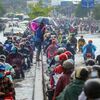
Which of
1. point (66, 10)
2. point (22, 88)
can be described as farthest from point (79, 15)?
point (22, 88)

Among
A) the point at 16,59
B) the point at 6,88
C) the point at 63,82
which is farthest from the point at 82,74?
the point at 16,59

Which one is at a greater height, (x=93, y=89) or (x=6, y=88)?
(x=93, y=89)

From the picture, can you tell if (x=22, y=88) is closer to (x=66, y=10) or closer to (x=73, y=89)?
(x=73, y=89)

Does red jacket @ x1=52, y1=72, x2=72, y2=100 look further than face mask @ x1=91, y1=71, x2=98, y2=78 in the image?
Yes

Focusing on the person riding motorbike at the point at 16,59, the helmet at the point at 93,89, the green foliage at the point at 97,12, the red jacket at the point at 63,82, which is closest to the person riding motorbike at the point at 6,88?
the red jacket at the point at 63,82

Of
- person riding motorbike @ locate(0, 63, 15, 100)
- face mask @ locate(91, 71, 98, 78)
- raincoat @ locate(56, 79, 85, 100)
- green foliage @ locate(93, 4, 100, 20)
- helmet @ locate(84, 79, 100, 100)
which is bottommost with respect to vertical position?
green foliage @ locate(93, 4, 100, 20)

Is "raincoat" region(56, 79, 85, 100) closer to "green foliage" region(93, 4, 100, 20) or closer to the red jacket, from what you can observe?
the red jacket

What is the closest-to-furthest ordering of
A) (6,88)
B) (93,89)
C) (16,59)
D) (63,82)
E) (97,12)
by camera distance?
(93,89), (63,82), (6,88), (16,59), (97,12)

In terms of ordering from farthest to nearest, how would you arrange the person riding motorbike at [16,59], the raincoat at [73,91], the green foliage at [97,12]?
the green foliage at [97,12]
the person riding motorbike at [16,59]
the raincoat at [73,91]

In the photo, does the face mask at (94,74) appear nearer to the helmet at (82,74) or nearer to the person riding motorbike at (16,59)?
the helmet at (82,74)

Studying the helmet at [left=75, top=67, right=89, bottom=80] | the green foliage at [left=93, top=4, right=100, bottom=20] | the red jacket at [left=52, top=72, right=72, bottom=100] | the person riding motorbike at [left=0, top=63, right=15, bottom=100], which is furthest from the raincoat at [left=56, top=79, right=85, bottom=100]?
the green foliage at [left=93, top=4, right=100, bottom=20]

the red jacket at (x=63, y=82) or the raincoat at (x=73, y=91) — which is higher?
the raincoat at (x=73, y=91)

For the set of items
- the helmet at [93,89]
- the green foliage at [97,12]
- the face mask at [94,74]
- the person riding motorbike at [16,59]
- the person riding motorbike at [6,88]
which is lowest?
the green foliage at [97,12]

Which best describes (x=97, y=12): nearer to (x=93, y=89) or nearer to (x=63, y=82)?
(x=63, y=82)
